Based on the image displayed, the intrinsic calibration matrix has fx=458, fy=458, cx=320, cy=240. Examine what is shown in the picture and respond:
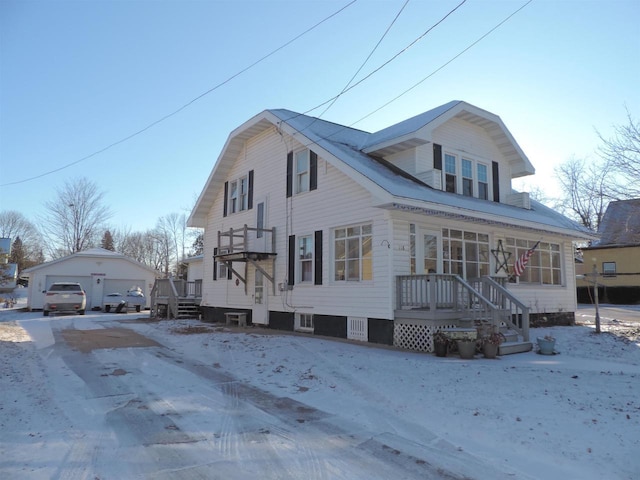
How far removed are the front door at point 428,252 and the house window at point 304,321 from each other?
4.01 metres

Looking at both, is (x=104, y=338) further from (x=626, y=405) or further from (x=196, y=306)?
(x=626, y=405)

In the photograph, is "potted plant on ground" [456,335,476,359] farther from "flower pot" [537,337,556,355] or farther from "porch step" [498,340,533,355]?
"flower pot" [537,337,556,355]

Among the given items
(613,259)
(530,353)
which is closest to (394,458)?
(530,353)

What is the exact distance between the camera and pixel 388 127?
17.0 m

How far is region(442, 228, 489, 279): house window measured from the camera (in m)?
13.6

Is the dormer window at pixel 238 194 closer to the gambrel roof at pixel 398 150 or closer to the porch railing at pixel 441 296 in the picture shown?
the gambrel roof at pixel 398 150

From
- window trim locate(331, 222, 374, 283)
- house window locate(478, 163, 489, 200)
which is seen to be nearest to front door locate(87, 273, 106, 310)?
window trim locate(331, 222, 374, 283)

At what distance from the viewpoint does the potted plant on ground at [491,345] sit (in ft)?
31.9

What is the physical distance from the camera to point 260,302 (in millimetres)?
16812

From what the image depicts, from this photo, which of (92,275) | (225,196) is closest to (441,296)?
(225,196)

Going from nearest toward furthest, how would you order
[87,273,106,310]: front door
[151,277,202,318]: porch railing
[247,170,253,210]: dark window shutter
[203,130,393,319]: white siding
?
1. [203,130,393,319]: white siding
2. [247,170,253,210]: dark window shutter
3. [151,277,202,318]: porch railing
4. [87,273,106,310]: front door

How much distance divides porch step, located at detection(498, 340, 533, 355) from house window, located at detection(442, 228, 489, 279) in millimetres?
3291

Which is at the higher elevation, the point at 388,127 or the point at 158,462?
the point at 388,127

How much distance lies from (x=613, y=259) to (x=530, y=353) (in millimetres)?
28189
